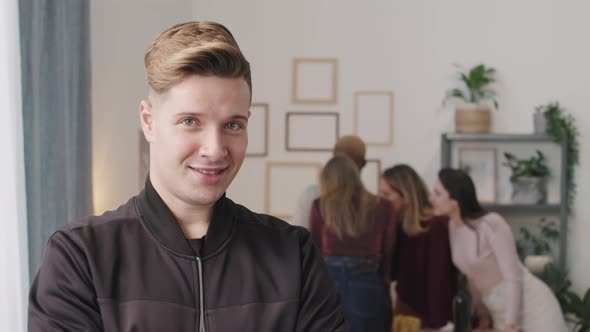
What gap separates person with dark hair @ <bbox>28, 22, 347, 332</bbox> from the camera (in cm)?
112

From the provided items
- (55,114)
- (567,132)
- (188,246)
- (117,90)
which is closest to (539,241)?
(567,132)

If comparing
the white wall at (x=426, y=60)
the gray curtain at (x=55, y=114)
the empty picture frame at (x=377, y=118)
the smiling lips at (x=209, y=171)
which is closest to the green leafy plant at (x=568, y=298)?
the white wall at (x=426, y=60)

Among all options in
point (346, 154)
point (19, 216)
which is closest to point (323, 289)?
point (19, 216)

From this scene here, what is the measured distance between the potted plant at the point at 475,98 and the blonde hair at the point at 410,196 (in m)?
1.34

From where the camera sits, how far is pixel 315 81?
5.71 metres

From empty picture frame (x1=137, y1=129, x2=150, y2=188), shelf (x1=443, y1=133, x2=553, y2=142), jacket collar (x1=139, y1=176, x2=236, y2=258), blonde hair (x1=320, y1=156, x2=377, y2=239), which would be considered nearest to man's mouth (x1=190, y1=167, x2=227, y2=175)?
jacket collar (x1=139, y1=176, x2=236, y2=258)

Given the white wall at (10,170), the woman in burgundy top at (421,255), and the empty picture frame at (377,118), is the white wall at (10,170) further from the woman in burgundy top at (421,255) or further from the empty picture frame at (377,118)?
the empty picture frame at (377,118)

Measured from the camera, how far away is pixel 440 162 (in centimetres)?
564

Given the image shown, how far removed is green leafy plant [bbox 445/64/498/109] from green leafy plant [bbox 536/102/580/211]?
1.24 feet

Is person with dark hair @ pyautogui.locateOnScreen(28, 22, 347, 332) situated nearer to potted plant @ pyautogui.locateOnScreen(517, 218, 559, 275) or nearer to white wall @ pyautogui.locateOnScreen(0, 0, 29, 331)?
white wall @ pyautogui.locateOnScreen(0, 0, 29, 331)

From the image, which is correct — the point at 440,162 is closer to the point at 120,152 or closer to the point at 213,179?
the point at 120,152

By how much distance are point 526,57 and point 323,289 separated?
4.83 metres

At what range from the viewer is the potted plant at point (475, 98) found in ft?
17.9

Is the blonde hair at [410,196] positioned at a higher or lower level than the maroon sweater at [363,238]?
higher
